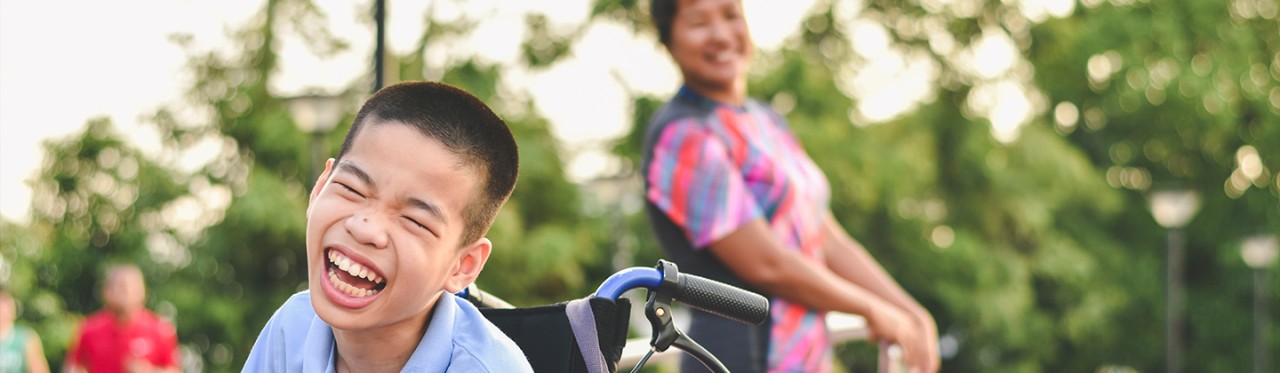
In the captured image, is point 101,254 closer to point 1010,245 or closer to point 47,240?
point 47,240

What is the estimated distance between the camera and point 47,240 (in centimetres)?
1767

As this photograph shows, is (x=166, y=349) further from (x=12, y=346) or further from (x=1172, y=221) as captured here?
(x=1172, y=221)

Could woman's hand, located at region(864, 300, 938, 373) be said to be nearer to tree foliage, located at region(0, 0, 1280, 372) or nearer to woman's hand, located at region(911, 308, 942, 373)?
woman's hand, located at region(911, 308, 942, 373)

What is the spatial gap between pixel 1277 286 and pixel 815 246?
22.4m

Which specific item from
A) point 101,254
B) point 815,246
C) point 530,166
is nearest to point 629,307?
point 815,246

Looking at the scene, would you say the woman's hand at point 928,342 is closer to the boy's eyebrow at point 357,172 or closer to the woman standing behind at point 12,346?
the boy's eyebrow at point 357,172

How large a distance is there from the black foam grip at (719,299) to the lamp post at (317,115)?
9949mm

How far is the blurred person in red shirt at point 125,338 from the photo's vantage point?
7941 millimetres

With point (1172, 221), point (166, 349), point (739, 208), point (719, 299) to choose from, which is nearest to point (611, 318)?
point (719, 299)

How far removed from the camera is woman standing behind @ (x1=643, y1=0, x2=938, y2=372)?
252cm

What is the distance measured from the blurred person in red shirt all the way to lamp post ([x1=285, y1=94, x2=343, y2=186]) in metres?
3.36

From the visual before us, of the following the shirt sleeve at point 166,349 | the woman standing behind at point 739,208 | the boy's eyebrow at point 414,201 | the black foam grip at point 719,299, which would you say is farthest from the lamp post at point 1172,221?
the boy's eyebrow at point 414,201

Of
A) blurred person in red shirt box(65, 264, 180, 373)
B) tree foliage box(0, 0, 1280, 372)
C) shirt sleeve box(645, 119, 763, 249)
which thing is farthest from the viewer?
tree foliage box(0, 0, 1280, 372)

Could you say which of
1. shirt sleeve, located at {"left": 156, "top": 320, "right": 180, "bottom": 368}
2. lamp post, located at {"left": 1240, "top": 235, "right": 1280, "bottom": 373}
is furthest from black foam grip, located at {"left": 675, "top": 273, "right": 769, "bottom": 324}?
lamp post, located at {"left": 1240, "top": 235, "right": 1280, "bottom": 373}
